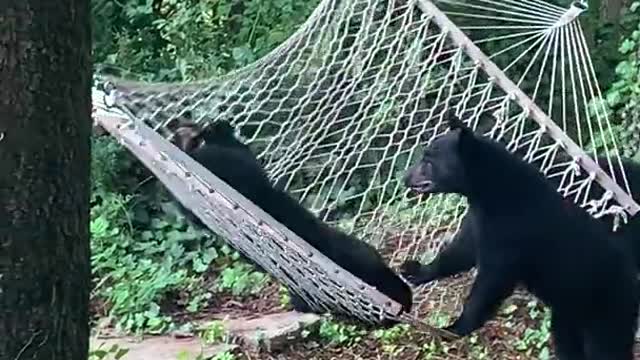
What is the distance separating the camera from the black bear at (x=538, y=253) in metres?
3.87

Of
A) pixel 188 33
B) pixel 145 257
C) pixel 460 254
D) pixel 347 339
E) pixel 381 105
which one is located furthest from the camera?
pixel 188 33

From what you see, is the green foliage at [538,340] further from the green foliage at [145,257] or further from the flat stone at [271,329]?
the green foliage at [145,257]

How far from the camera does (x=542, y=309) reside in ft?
16.0

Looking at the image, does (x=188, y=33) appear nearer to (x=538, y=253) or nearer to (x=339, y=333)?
(x=339, y=333)

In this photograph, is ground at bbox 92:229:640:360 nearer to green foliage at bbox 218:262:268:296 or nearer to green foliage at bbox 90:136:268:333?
green foliage at bbox 90:136:268:333

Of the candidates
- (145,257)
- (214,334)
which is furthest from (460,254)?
(145,257)

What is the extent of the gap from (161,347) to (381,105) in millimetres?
1435

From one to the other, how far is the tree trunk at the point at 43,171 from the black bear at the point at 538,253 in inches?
77.6

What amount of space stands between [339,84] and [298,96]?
178 millimetres

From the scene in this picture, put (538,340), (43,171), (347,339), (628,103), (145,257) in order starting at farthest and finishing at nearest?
1. (145,257)
2. (628,103)
3. (347,339)
4. (538,340)
5. (43,171)

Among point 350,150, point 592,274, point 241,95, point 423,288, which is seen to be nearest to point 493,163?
point 592,274

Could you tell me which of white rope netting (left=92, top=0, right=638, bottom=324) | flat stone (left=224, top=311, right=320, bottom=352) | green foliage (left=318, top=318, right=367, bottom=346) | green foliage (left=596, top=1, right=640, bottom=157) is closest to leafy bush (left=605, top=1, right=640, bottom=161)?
green foliage (left=596, top=1, right=640, bottom=157)

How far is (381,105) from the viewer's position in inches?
213

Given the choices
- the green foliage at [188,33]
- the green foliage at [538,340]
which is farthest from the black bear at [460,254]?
the green foliage at [188,33]
